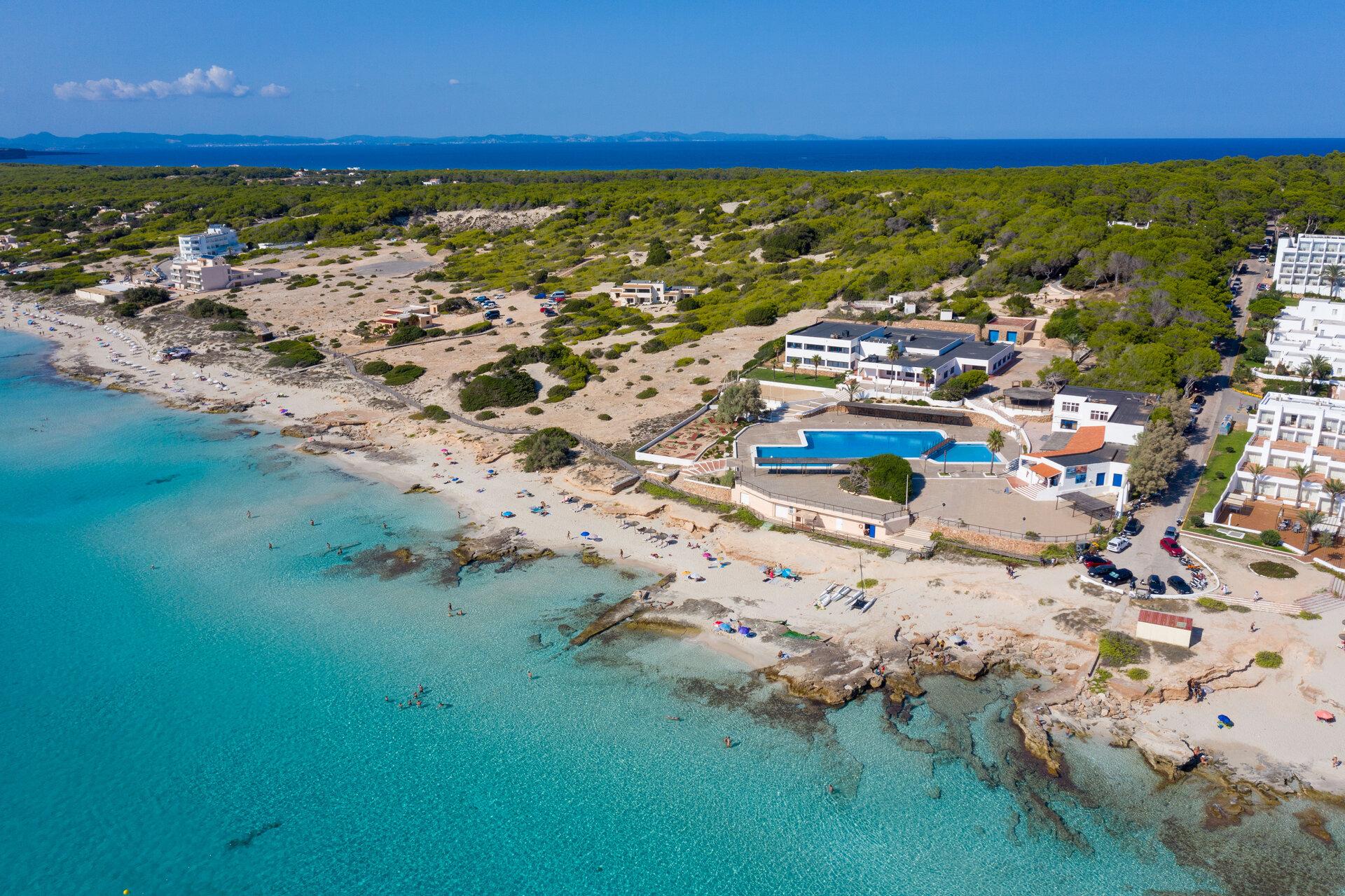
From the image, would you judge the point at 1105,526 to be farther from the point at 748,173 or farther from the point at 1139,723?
the point at 748,173

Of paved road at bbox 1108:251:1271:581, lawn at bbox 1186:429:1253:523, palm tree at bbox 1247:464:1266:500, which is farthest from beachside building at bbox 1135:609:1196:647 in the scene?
palm tree at bbox 1247:464:1266:500

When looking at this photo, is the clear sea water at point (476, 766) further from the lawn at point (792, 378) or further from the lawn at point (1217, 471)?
the lawn at point (792, 378)

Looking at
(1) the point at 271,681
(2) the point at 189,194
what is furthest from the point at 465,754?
(2) the point at 189,194

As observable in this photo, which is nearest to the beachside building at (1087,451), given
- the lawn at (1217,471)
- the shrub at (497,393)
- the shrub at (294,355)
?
the lawn at (1217,471)

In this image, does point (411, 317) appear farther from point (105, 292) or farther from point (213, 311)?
point (105, 292)

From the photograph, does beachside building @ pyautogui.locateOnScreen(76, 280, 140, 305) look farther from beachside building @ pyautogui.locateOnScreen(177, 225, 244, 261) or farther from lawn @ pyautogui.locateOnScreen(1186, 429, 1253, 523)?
lawn @ pyautogui.locateOnScreen(1186, 429, 1253, 523)

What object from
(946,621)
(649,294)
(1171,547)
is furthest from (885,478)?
(649,294)
